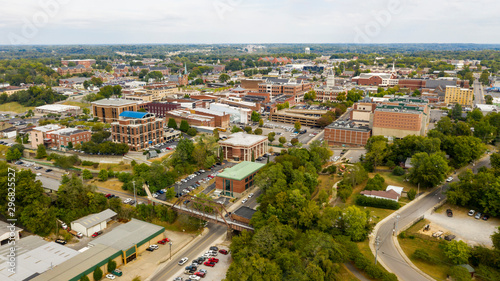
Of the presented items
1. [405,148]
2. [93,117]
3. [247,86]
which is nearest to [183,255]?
[405,148]

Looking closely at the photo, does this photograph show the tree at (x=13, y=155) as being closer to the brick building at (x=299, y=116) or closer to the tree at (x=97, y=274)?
the tree at (x=97, y=274)

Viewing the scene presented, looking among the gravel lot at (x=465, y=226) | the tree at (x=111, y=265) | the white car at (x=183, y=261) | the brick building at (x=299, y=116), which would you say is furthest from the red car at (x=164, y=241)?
the brick building at (x=299, y=116)

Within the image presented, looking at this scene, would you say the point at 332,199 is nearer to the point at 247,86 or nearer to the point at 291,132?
the point at 291,132

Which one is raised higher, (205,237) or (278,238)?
(278,238)

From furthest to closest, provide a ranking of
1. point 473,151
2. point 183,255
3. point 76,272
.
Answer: point 473,151 → point 183,255 → point 76,272

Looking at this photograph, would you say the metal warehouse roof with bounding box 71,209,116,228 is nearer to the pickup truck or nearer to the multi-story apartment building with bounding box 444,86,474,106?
the pickup truck

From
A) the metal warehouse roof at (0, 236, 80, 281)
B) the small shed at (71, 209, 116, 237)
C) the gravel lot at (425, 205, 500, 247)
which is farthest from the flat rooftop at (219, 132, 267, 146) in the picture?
the metal warehouse roof at (0, 236, 80, 281)

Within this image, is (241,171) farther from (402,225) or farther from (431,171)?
(431,171)

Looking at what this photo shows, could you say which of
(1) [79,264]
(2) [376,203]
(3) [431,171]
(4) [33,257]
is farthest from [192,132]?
(3) [431,171]
